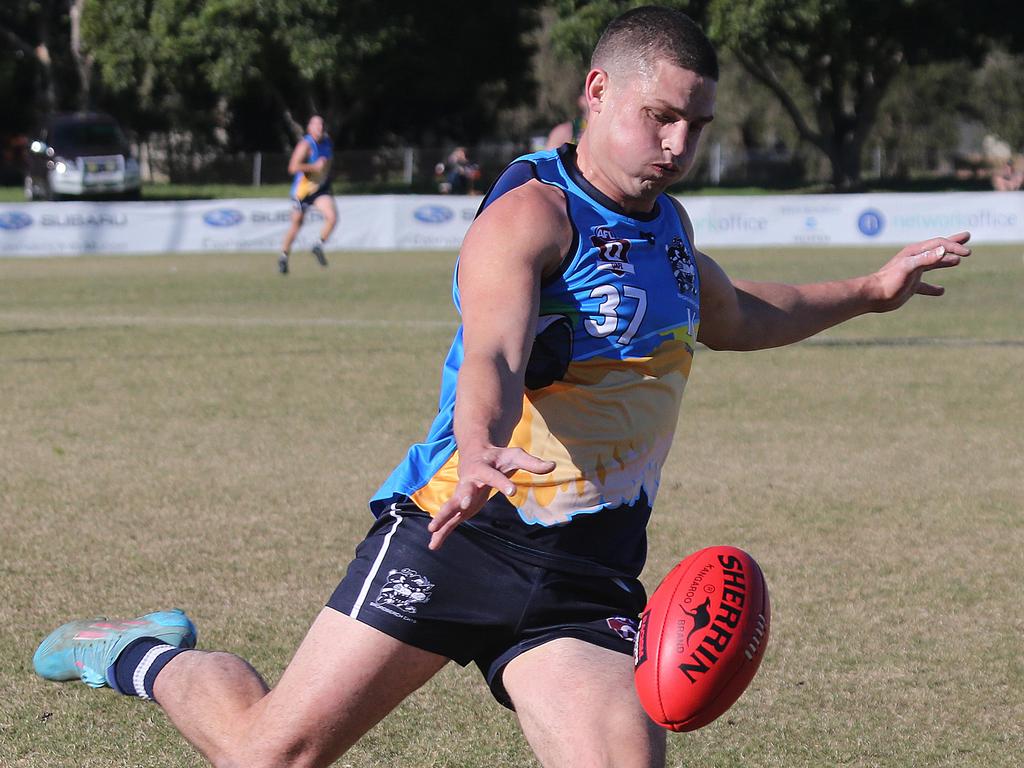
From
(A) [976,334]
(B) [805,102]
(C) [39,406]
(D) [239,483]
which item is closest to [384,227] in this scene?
(A) [976,334]

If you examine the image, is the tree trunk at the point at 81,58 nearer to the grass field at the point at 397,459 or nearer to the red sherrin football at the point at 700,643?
the grass field at the point at 397,459

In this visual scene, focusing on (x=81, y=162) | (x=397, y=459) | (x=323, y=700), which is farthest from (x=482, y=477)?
(x=81, y=162)

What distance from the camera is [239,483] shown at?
8578 millimetres

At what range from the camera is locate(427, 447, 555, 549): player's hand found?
110 inches

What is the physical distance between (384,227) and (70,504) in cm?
2384

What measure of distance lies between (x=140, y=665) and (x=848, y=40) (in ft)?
151

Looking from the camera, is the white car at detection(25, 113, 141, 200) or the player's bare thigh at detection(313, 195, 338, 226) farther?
the white car at detection(25, 113, 141, 200)

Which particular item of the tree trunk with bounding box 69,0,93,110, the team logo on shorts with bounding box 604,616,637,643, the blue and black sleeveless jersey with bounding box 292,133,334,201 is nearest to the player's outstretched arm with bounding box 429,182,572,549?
the team logo on shorts with bounding box 604,616,637,643

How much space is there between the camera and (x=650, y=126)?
3387 mm

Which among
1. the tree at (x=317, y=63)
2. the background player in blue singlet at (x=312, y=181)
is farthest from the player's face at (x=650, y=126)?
the tree at (x=317, y=63)

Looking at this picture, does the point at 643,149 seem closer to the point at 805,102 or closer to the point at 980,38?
the point at 980,38

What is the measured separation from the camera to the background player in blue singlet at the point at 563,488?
11.0 feet

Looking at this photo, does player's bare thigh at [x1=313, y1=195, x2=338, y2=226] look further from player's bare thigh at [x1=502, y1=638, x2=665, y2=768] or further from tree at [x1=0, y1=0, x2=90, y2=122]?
tree at [x1=0, y1=0, x2=90, y2=122]

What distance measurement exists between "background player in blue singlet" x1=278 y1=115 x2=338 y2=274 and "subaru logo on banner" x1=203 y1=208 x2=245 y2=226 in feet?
19.9
